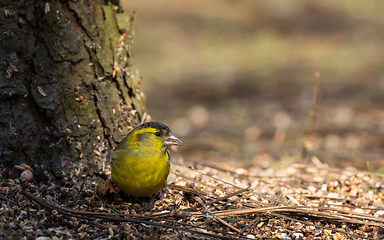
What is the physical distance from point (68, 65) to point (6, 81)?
512 mm

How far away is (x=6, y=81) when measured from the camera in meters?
2.92

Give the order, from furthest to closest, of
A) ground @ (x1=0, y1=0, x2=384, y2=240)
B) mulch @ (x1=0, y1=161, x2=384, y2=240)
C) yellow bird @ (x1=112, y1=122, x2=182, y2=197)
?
yellow bird @ (x1=112, y1=122, x2=182, y2=197)
ground @ (x1=0, y1=0, x2=384, y2=240)
mulch @ (x1=0, y1=161, x2=384, y2=240)

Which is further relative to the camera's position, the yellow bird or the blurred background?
the blurred background

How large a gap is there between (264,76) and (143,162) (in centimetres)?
730

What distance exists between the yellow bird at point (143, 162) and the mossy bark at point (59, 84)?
0.40m

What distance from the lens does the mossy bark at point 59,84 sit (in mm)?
2922

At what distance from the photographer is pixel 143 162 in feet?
9.57

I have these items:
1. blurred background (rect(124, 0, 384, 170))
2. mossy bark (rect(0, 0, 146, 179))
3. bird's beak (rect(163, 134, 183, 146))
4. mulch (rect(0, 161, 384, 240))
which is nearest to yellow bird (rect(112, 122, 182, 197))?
bird's beak (rect(163, 134, 183, 146))

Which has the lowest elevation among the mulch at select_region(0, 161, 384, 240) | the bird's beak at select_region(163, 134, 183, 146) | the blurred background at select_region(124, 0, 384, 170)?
the mulch at select_region(0, 161, 384, 240)

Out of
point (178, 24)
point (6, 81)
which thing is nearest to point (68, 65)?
point (6, 81)

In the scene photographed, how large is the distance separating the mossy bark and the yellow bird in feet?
1.30

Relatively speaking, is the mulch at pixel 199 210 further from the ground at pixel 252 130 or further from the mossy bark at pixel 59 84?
the mossy bark at pixel 59 84

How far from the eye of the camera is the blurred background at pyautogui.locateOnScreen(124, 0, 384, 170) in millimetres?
6039

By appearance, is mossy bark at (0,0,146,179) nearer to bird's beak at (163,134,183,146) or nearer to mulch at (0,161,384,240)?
mulch at (0,161,384,240)
